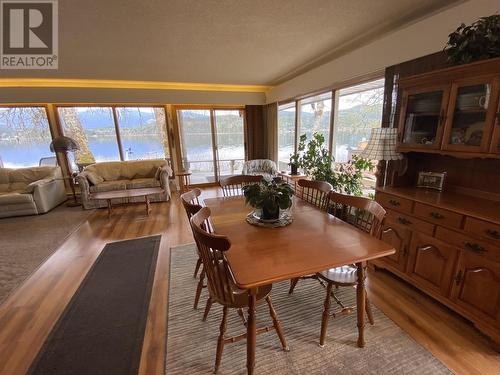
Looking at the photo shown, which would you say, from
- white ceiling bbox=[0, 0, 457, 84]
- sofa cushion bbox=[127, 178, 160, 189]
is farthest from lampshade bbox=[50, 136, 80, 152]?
sofa cushion bbox=[127, 178, 160, 189]

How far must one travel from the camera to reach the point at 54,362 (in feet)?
4.75

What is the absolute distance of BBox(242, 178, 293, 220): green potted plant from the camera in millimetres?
1569

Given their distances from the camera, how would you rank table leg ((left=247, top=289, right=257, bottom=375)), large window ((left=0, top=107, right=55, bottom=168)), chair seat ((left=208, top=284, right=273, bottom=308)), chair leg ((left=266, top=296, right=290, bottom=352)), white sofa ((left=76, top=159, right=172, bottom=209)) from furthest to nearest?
large window ((left=0, top=107, right=55, bottom=168))
white sofa ((left=76, top=159, right=172, bottom=209))
chair leg ((left=266, top=296, right=290, bottom=352))
chair seat ((left=208, top=284, right=273, bottom=308))
table leg ((left=247, top=289, right=257, bottom=375))

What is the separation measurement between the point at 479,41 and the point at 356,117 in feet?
5.30

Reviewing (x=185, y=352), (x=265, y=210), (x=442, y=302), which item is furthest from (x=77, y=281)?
(x=442, y=302)

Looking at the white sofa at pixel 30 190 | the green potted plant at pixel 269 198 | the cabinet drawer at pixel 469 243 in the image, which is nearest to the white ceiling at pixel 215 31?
the green potted plant at pixel 269 198

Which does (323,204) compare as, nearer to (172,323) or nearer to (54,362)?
(172,323)

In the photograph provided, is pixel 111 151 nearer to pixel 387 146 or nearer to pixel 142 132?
pixel 142 132

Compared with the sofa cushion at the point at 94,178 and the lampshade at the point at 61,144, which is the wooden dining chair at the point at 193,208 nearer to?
the sofa cushion at the point at 94,178

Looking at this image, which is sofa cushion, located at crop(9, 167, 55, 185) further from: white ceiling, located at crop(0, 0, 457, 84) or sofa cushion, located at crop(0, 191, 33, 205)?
white ceiling, located at crop(0, 0, 457, 84)

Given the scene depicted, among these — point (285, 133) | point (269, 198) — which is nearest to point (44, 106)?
point (285, 133)

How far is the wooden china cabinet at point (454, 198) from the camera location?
1.45 m

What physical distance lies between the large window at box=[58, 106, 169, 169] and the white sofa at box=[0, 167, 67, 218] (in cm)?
67

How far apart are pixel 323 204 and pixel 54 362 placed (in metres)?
2.30
